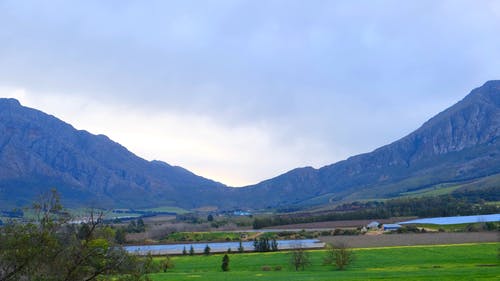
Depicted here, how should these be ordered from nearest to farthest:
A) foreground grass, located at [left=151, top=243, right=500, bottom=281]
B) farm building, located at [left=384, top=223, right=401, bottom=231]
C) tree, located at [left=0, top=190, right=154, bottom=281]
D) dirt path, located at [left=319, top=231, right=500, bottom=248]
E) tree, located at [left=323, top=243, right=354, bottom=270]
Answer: tree, located at [left=0, top=190, right=154, bottom=281]
foreground grass, located at [left=151, top=243, right=500, bottom=281]
tree, located at [left=323, top=243, right=354, bottom=270]
dirt path, located at [left=319, top=231, right=500, bottom=248]
farm building, located at [left=384, top=223, right=401, bottom=231]

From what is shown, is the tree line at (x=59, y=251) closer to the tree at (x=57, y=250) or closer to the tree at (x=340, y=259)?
the tree at (x=57, y=250)

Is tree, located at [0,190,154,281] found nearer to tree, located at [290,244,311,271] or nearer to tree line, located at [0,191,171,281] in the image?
tree line, located at [0,191,171,281]

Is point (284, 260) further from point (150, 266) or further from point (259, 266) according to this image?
point (150, 266)

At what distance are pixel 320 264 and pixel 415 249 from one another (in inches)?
951

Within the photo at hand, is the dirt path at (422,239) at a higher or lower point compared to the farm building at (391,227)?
lower

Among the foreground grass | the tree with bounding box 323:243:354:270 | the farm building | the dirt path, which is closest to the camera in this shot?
the foreground grass

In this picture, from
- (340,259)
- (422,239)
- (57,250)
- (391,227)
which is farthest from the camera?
(391,227)

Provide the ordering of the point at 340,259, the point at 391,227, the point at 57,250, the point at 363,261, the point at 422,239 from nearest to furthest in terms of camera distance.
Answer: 1. the point at 57,250
2. the point at 340,259
3. the point at 363,261
4. the point at 422,239
5. the point at 391,227

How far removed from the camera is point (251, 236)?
649ft

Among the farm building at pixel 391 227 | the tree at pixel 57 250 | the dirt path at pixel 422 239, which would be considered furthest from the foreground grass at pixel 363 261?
the farm building at pixel 391 227

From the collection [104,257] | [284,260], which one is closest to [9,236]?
[104,257]

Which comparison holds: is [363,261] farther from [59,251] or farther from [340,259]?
[59,251]

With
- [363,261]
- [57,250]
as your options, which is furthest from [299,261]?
[57,250]

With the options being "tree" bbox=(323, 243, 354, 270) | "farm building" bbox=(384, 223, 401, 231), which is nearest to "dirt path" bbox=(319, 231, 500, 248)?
"farm building" bbox=(384, 223, 401, 231)
